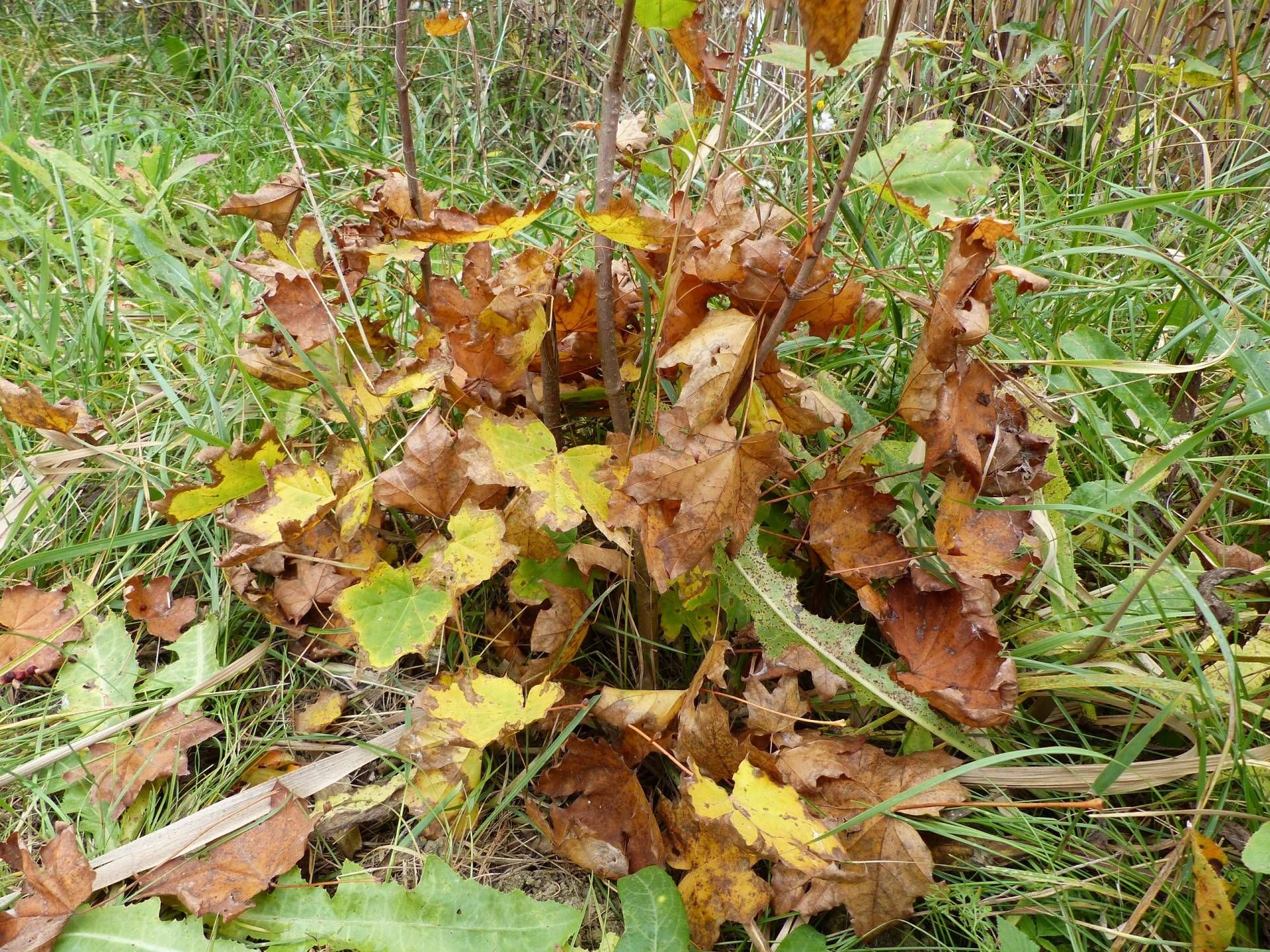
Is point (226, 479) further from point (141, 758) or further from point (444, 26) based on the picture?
point (444, 26)

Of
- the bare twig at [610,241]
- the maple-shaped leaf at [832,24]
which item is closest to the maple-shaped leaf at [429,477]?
the bare twig at [610,241]

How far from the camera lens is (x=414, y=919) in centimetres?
102

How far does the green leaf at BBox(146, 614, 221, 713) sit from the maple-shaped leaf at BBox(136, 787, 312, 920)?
0.79 ft

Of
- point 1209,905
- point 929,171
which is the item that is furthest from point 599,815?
point 929,171

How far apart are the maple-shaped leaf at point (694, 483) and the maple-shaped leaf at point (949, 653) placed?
0.30 m

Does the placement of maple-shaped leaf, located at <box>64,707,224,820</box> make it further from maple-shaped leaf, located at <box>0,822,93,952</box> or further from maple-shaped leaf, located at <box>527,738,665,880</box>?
maple-shaped leaf, located at <box>527,738,665,880</box>

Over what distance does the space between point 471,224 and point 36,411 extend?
874 mm

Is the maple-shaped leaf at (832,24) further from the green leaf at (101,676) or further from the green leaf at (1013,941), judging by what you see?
the green leaf at (101,676)

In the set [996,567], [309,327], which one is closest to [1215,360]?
[996,567]

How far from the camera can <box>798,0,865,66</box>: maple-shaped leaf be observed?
732 mm

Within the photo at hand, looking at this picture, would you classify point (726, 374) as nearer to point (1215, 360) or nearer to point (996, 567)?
point (996, 567)

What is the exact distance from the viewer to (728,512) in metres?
0.99

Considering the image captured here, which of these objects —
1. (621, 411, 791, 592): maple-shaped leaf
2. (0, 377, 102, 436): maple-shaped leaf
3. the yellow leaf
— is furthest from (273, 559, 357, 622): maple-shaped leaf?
the yellow leaf

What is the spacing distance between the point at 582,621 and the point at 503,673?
0.18m
